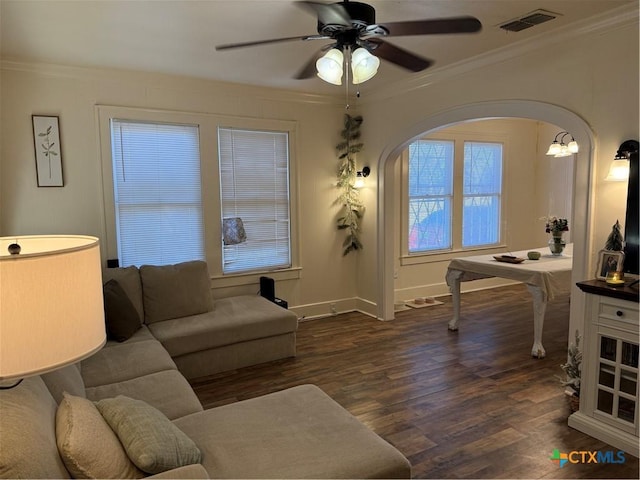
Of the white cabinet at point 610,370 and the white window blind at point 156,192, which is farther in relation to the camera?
the white window blind at point 156,192

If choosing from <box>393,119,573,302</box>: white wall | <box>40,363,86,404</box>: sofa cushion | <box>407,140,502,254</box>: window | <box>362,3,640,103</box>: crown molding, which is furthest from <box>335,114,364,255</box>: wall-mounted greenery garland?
<box>40,363,86,404</box>: sofa cushion

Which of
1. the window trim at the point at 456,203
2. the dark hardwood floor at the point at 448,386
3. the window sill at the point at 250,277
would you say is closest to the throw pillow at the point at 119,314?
the dark hardwood floor at the point at 448,386

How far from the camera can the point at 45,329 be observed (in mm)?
1097

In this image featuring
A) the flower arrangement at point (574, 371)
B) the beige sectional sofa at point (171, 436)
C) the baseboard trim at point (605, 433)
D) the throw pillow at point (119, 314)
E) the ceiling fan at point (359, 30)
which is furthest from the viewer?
→ the throw pillow at point (119, 314)

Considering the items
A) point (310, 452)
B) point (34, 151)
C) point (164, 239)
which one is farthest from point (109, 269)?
point (310, 452)

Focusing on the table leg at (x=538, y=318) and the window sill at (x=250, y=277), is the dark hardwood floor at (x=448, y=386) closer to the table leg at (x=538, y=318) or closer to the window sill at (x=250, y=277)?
the table leg at (x=538, y=318)

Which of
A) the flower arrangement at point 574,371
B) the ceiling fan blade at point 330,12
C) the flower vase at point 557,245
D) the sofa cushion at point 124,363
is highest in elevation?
the ceiling fan blade at point 330,12

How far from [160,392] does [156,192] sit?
8.17ft

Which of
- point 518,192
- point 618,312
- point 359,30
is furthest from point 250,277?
point 518,192

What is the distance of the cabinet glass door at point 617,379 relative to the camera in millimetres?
2551

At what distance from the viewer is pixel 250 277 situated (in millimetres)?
4973

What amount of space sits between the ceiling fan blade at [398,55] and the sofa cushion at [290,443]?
1.97m

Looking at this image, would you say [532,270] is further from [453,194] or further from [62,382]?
[62,382]

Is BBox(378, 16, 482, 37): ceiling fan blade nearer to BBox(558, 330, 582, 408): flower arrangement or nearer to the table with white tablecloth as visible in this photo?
BBox(558, 330, 582, 408): flower arrangement
